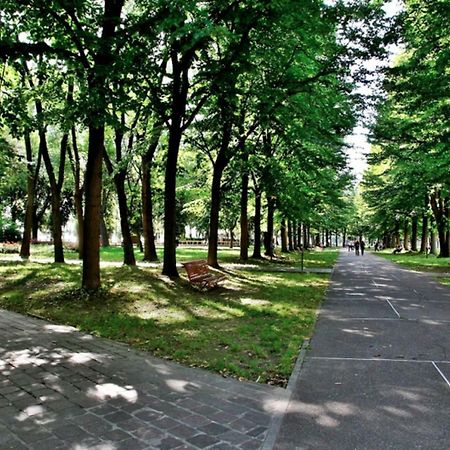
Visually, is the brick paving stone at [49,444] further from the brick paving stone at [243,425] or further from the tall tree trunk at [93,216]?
the tall tree trunk at [93,216]

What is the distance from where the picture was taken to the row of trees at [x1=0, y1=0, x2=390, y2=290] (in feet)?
31.2

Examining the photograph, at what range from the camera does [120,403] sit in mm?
4758

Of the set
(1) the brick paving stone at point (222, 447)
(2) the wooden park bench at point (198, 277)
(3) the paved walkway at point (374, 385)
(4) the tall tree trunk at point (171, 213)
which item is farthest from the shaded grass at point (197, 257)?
(1) the brick paving stone at point (222, 447)

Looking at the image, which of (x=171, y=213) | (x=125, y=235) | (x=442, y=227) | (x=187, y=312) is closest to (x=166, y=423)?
(x=187, y=312)

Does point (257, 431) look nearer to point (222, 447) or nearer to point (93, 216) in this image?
point (222, 447)

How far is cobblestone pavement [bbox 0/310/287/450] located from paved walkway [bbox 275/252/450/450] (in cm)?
41

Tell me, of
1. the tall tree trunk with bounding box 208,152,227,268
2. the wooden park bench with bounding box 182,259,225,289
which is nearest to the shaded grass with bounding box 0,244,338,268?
the tall tree trunk with bounding box 208,152,227,268

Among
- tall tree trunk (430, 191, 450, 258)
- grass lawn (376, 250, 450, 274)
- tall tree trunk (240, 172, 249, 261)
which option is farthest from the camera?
tall tree trunk (430, 191, 450, 258)

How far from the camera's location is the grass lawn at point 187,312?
6.75 metres

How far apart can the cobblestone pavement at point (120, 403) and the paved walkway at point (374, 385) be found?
1.35 feet

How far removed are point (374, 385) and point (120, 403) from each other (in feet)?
9.23

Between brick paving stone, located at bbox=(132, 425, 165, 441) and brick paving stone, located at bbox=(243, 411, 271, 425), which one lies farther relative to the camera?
brick paving stone, located at bbox=(243, 411, 271, 425)

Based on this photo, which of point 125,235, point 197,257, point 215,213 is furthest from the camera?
point 197,257

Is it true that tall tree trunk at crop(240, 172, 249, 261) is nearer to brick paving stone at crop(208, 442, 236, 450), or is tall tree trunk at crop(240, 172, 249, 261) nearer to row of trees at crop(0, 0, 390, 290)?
row of trees at crop(0, 0, 390, 290)
